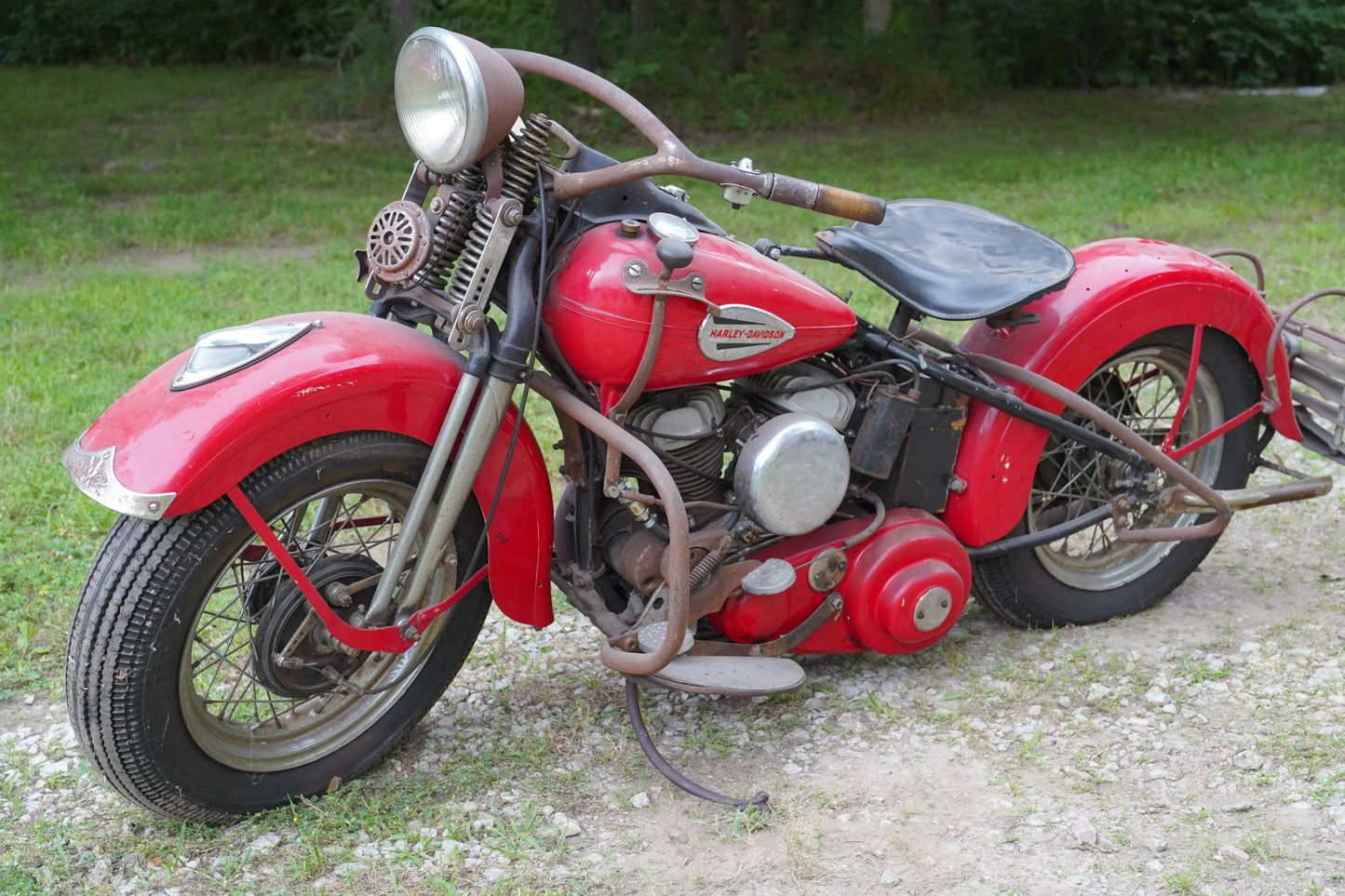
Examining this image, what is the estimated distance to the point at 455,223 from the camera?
2.55 metres

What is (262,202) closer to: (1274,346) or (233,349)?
(233,349)

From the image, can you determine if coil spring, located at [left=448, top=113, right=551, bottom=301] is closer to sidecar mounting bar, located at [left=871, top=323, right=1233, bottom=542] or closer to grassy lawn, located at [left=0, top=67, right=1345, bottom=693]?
sidecar mounting bar, located at [left=871, top=323, right=1233, bottom=542]

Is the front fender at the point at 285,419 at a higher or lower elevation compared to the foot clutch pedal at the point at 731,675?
higher

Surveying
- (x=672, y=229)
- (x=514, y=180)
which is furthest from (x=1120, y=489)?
(x=514, y=180)

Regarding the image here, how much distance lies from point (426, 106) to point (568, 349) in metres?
0.59

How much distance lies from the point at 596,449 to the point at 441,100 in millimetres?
871

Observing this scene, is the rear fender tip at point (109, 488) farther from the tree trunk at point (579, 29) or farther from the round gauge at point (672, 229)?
the tree trunk at point (579, 29)

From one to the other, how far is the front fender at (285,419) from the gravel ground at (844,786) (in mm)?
600

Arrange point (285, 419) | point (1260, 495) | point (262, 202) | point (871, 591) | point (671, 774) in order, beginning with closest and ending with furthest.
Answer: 1. point (285, 419)
2. point (671, 774)
3. point (871, 591)
4. point (1260, 495)
5. point (262, 202)

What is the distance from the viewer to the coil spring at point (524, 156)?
2.51 metres

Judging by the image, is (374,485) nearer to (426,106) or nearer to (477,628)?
(477,628)

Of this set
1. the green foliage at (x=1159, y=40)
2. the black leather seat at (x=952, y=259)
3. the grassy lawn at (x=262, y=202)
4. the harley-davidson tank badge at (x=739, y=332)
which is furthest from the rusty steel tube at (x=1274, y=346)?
the green foliage at (x=1159, y=40)

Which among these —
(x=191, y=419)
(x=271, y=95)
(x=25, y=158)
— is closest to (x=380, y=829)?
(x=191, y=419)

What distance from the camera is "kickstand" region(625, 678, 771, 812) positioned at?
2.68 meters
